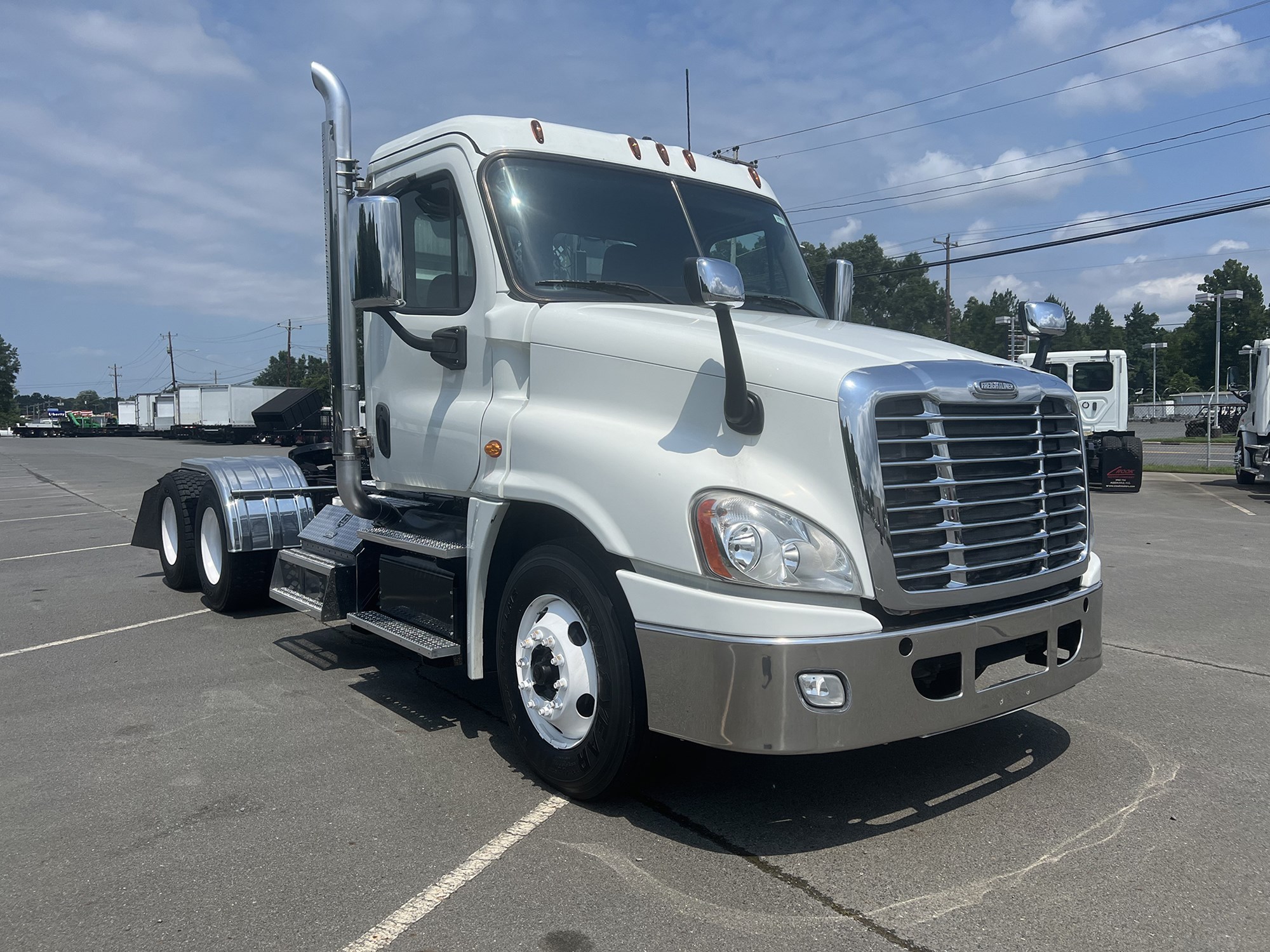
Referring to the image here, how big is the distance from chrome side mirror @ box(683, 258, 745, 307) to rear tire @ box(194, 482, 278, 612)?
4.77 m

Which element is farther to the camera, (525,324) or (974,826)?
(525,324)

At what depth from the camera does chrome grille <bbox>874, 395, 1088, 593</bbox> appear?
328 cm

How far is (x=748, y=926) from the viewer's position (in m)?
2.91

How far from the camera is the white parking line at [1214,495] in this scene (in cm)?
1480

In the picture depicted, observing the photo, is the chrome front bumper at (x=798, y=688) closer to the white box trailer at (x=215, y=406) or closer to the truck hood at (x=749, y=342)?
the truck hood at (x=749, y=342)

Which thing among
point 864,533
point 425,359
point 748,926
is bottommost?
point 748,926

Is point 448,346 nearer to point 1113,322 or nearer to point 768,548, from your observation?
point 768,548

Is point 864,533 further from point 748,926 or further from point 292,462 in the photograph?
point 292,462

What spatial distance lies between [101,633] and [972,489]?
6088 millimetres

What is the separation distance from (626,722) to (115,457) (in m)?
37.2

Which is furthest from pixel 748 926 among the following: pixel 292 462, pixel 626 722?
pixel 292 462

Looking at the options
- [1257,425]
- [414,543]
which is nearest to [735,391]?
[414,543]

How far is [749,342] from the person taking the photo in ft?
11.9

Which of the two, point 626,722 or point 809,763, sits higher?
point 626,722
